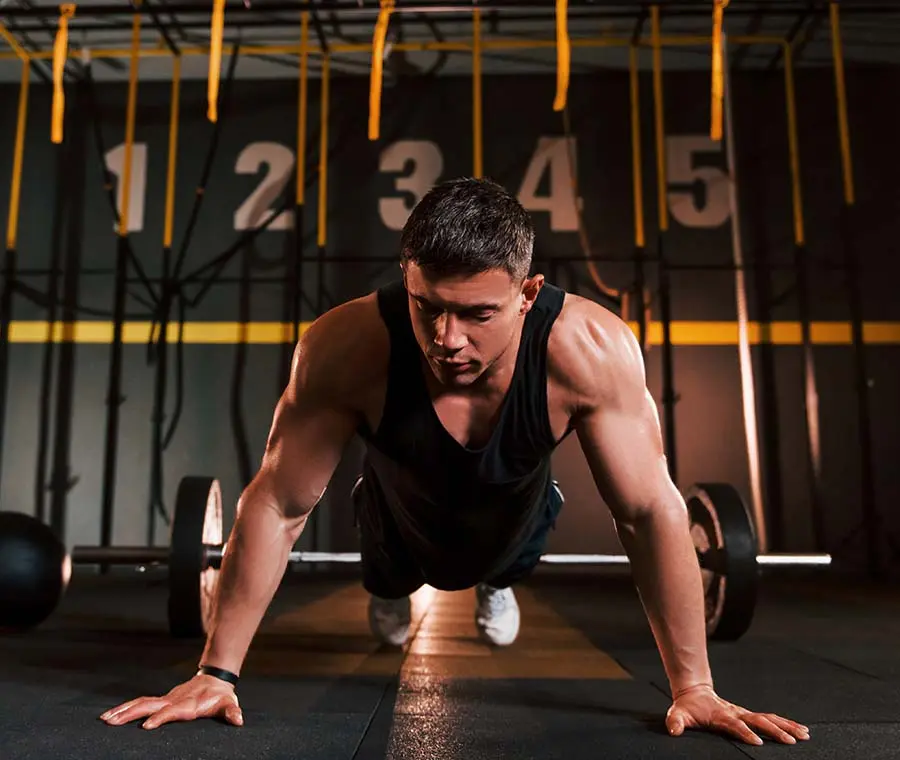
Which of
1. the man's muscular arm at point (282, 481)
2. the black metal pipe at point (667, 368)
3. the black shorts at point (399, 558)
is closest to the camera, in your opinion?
the man's muscular arm at point (282, 481)

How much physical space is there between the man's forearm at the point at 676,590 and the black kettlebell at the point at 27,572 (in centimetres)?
151

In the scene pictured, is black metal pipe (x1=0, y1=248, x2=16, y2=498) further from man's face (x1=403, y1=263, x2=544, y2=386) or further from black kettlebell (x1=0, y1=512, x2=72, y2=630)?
man's face (x1=403, y1=263, x2=544, y2=386)

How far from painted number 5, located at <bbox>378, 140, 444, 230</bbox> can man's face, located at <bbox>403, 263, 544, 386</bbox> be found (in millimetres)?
3420

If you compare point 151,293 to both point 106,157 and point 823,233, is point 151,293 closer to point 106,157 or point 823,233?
point 106,157

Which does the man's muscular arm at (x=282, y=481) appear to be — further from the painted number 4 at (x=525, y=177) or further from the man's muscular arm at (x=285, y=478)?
the painted number 4 at (x=525, y=177)

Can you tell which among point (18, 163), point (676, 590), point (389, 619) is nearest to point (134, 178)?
point (18, 163)

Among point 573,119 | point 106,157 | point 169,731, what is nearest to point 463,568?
point 169,731

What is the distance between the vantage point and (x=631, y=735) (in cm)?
117

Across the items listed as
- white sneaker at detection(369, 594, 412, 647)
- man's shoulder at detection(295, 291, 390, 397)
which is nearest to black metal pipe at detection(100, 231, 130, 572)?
white sneaker at detection(369, 594, 412, 647)

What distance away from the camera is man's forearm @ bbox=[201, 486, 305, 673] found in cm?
120

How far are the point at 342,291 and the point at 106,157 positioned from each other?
1639 mm

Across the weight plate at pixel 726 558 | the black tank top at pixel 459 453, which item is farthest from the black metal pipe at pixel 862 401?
the black tank top at pixel 459 453

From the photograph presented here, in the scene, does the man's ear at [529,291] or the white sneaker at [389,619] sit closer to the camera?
the man's ear at [529,291]

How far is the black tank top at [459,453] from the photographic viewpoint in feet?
3.86
